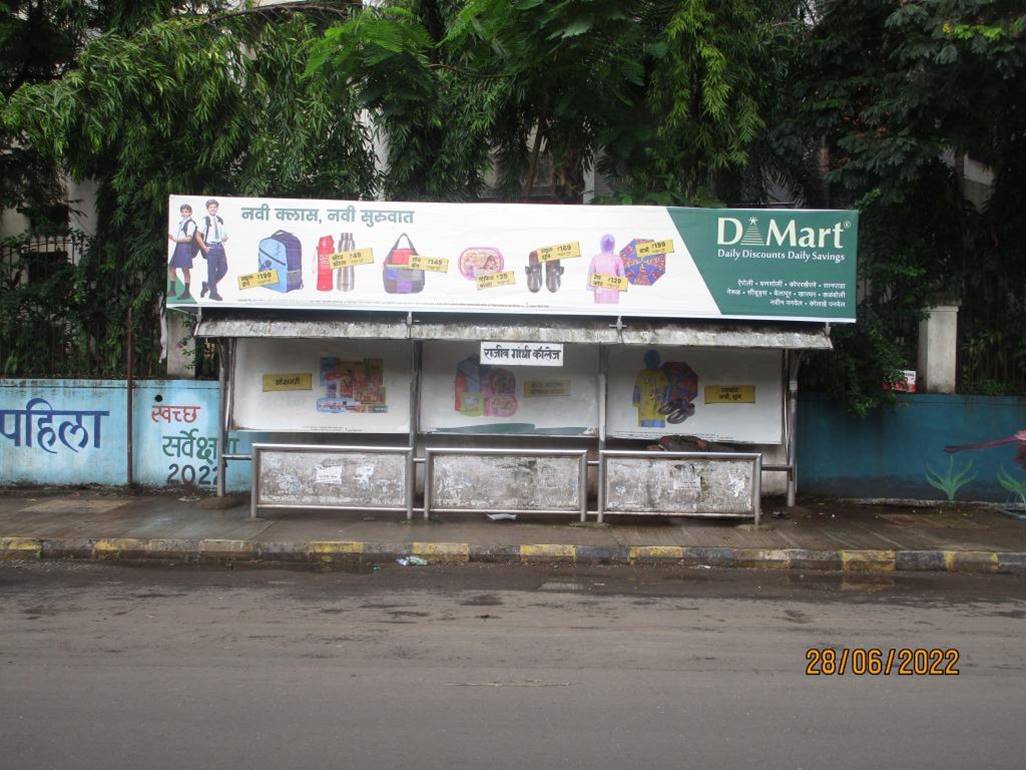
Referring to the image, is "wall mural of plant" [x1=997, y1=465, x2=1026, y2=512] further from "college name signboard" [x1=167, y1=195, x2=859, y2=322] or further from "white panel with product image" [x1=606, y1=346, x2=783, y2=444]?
"college name signboard" [x1=167, y1=195, x2=859, y2=322]

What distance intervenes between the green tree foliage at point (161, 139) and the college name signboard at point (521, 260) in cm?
202

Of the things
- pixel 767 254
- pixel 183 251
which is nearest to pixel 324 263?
Result: pixel 183 251

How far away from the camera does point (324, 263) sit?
10141mm

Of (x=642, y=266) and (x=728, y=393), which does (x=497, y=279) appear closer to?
(x=642, y=266)

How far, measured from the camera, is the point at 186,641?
235 inches

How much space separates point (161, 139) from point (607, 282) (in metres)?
6.50

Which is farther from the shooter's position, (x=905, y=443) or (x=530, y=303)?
(x=905, y=443)

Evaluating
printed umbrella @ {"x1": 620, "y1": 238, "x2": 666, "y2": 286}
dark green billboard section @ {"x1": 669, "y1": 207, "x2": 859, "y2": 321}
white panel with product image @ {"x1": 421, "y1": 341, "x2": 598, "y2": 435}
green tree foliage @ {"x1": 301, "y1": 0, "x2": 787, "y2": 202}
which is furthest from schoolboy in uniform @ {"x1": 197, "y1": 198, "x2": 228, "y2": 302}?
dark green billboard section @ {"x1": 669, "y1": 207, "x2": 859, "y2": 321}

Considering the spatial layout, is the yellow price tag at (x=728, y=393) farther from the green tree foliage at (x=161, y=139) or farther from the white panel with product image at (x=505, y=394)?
the green tree foliage at (x=161, y=139)

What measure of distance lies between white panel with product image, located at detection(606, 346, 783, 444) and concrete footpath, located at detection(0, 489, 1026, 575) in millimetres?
1128

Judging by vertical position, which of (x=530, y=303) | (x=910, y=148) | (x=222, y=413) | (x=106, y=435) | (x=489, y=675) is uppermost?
(x=910, y=148)

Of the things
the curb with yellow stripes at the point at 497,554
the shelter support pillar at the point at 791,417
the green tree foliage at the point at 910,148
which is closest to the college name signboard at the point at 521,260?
the shelter support pillar at the point at 791,417

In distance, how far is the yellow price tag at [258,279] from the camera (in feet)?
33.1

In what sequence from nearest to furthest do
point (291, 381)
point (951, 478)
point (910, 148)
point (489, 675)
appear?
point (489, 675) < point (291, 381) < point (910, 148) < point (951, 478)
